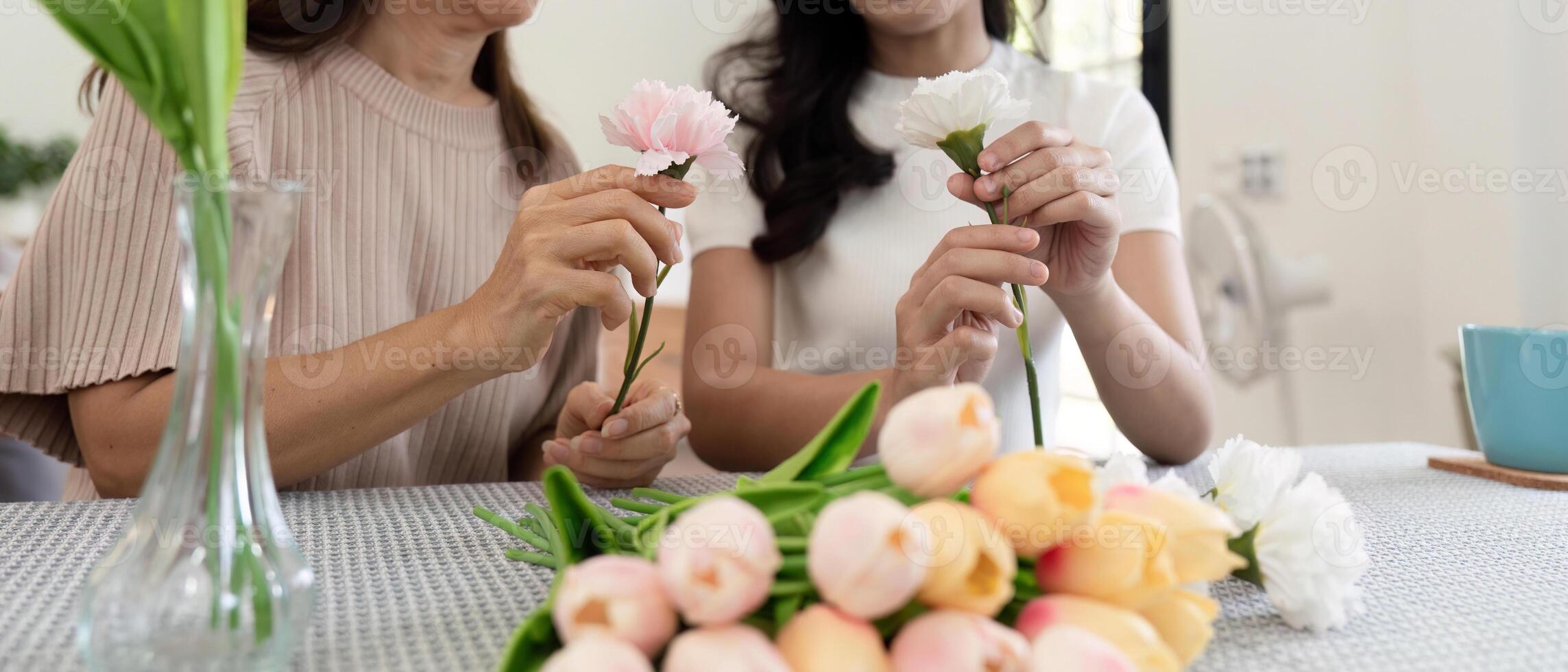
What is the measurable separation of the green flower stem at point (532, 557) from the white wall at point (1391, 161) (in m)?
1.81

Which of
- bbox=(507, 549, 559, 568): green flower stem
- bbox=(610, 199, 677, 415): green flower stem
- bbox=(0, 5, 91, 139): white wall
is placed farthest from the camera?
bbox=(0, 5, 91, 139): white wall

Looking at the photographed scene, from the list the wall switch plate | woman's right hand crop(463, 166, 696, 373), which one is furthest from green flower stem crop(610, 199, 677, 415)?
the wall switch plate

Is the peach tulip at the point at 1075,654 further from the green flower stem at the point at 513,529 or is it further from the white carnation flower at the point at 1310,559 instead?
the green flower stem at the point at 513,529

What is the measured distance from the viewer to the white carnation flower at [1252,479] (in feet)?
1.43

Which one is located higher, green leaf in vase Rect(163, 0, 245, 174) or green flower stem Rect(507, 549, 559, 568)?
green leaf in vase Rect(163, 0, 245, 174)

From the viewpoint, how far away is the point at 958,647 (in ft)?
0.93

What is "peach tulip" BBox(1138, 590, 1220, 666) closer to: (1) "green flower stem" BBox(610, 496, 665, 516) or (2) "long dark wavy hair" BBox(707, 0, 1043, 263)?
(1) "green flower stem" BBox(610, 496, 665, 516)

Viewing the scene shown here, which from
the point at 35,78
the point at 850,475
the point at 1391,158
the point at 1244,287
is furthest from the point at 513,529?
the point at 35,78

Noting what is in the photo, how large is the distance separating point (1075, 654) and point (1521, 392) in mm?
722

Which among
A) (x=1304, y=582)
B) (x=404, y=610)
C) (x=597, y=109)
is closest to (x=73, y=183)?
(x=404, y=610)

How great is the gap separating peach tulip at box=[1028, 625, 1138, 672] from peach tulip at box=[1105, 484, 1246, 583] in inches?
2.7

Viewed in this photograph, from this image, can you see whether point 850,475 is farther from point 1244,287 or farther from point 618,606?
point 1244,287

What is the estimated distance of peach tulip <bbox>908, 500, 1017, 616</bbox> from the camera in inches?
11.5

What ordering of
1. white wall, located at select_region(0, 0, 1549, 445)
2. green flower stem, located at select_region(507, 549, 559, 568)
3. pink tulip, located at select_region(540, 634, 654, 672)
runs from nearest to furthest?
pink tulip, located at select_region(540, 634, 654, 672), green flower stem, located at select_region(507, 549, 559, 568), white wall, located at select_region(0, 0, 1549, 445)
